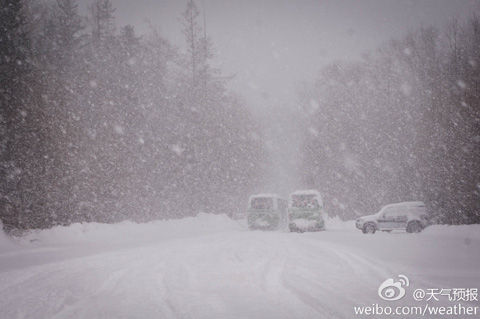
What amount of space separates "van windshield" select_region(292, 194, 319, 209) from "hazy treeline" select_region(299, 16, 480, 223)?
5752 mm

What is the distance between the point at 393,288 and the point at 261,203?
18.0m

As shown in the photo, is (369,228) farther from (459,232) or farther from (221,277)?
(221,277)

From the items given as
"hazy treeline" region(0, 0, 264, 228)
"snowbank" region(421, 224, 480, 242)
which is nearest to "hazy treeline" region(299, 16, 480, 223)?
"snowbank" region(421, 224, 480, 242)

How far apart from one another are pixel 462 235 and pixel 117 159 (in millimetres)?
15944

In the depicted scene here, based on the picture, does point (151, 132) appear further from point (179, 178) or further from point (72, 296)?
point (72, 296)

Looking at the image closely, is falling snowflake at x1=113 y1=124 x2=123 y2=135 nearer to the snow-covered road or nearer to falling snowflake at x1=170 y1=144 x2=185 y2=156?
falling snowflake at x1=170 y1=144 x2=185 y2=156

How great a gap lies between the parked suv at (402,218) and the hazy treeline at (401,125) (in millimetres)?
692

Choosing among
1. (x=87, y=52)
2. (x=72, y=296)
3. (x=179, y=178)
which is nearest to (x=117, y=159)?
(x=179, y=178)

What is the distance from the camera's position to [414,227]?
20.0 meters

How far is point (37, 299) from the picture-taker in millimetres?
6590

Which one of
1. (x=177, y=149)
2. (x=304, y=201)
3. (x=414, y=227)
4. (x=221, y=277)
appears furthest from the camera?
(x=177, y=149)

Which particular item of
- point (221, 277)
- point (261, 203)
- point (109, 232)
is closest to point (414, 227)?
point (261, 203)

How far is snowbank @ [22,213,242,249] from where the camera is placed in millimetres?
15914

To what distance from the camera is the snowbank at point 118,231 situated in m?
15.9
